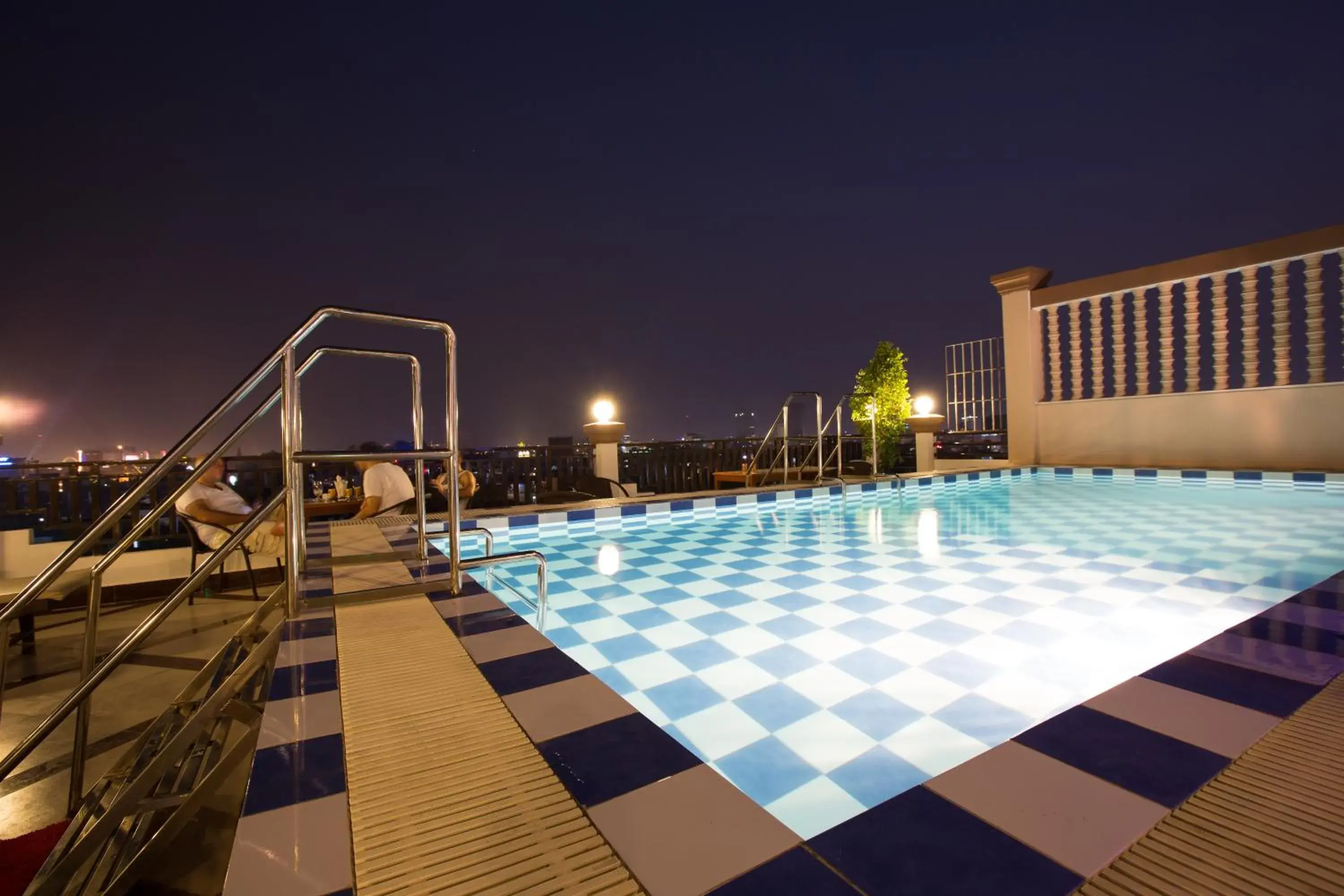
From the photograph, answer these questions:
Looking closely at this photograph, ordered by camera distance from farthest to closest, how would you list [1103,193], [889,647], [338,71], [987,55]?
[1103,193] < [987,55] < [338,71] < [889,647]

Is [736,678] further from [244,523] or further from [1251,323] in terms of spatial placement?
[1251,323]

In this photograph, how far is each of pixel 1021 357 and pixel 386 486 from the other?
9076 mm

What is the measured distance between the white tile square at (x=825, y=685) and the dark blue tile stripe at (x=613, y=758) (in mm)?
1041

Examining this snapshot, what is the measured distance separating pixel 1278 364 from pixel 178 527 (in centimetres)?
1196

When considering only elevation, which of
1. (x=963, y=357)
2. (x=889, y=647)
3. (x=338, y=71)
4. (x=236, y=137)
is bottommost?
(x=889, y=647)

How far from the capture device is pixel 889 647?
239 cm

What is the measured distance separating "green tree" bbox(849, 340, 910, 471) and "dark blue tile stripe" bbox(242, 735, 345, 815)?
30.0ft

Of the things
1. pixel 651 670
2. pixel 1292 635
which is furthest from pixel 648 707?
pixel 1292 635

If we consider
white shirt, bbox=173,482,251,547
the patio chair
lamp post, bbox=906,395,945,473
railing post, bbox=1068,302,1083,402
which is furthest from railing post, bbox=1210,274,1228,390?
white shirt, bbox=173,482,251,547

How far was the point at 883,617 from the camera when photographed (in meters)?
2.76

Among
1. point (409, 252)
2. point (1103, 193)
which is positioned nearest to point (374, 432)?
point (409, 252)

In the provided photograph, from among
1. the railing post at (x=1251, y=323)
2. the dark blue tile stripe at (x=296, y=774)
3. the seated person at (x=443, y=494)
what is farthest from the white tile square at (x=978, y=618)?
the railing post at (x=1251, y=323)

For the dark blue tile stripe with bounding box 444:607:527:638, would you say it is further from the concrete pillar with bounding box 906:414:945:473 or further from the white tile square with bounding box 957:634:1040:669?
the concrete pillar with bounding box 906:414:945:473

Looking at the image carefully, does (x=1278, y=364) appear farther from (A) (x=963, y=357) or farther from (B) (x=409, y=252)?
(B) (x=409, y=252)
